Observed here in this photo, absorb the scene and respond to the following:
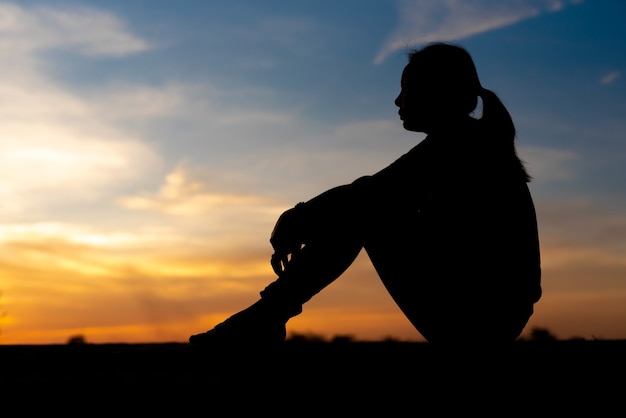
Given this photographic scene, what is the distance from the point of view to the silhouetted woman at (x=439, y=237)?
292 centimetres

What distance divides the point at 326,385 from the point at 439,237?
90 centimetres

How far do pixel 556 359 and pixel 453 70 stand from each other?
→ 6.10ft

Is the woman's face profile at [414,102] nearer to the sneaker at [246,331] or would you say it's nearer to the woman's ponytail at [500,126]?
the woman's ponytail at [500,126]

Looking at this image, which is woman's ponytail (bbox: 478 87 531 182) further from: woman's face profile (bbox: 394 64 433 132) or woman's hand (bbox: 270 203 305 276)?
woman's hand (bbox: 270 203 305 276)

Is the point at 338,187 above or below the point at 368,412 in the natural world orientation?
above

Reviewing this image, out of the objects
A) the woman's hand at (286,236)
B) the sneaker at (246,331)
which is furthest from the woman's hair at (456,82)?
the sneaker at (246,331)

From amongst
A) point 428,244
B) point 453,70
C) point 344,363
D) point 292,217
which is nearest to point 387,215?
point 428,244

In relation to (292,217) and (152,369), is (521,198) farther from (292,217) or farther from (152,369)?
(152,369)

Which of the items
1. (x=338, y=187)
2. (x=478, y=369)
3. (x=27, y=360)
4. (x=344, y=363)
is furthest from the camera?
(x=27, y=360)

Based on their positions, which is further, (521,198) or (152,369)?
(152,369)

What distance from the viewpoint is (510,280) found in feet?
9.62

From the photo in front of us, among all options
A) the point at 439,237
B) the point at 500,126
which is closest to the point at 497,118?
the point at 500,126

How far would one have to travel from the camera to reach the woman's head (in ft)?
10.5

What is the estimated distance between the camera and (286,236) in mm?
3174
